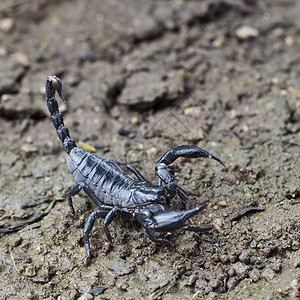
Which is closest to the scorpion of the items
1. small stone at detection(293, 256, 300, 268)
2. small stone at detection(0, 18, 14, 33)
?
small stone at detection(293, 256, 300, 268)

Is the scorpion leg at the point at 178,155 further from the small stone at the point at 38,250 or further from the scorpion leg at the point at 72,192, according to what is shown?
the small stone at the point at 38,250

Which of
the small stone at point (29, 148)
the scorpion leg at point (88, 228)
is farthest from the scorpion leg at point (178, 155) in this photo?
the small stone at point (29, 148)

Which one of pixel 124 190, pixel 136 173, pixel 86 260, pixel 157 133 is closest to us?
pixel 86 260

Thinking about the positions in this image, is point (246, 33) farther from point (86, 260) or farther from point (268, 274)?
point (86, 260)

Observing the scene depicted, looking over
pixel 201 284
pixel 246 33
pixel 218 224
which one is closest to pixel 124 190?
pixel 218 224

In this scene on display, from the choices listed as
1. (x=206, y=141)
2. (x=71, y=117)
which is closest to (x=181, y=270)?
(x=206, y=141)

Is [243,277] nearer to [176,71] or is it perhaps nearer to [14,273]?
[14,273]

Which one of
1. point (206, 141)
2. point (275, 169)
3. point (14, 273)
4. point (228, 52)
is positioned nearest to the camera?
point (14, 273)
